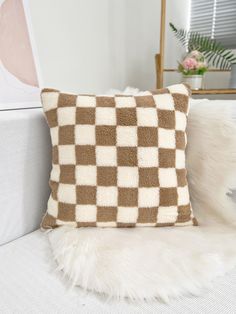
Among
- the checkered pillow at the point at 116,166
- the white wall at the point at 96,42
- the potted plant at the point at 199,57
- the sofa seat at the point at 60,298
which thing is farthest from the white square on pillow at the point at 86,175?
the potted plant at the point at 199,57

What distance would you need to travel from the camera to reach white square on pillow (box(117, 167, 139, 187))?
661 millimetres

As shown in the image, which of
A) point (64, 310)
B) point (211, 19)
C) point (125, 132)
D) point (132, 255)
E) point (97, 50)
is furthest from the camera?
point (211, 19)

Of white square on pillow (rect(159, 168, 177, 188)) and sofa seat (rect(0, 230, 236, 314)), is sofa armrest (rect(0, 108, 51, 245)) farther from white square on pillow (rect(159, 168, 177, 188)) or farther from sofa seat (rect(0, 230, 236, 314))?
white square on pillow (rect(159, 168, 177, 188))

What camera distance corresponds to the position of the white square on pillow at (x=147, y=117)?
0.67 meters

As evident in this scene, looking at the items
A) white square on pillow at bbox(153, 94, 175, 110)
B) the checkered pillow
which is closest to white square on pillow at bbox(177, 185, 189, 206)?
the checkered pillow

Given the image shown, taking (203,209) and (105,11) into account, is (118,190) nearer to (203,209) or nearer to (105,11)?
(203,209)

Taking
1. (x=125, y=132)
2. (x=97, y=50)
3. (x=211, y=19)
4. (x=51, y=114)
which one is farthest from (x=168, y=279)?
(x=211, y=19)

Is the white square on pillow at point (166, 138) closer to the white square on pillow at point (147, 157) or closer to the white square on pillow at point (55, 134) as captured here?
the white square on pillow at point (147, 157)

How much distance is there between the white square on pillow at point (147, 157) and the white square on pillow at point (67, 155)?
17 cm

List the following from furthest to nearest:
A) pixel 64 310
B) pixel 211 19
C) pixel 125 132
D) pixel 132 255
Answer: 1. pixel 211 19
2. pixel 125 132
3. pixel 132 255
4. pixel 64 310

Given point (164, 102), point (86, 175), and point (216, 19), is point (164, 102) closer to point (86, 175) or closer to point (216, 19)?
point (86, 175)

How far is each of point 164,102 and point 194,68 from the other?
799 millimetres

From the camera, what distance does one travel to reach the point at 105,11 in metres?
1.58

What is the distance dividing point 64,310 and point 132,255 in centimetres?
17
